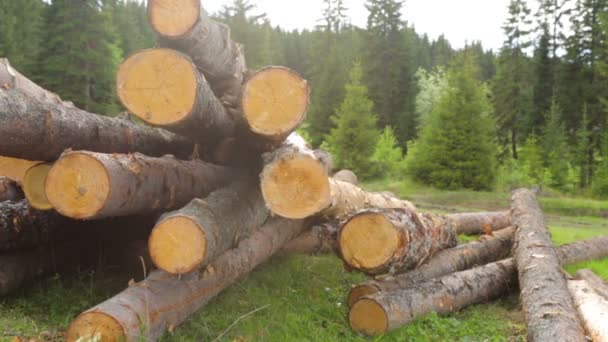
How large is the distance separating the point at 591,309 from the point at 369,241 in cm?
234

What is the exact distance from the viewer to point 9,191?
5.63m

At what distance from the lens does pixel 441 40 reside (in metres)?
73.8

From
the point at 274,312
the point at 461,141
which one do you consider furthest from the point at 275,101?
the point at 461,141

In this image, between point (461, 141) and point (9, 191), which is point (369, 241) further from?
point (461, 141)

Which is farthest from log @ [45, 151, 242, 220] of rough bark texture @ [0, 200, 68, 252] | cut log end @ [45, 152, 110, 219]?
rough bark texture @ [0, 200, 68, 252]

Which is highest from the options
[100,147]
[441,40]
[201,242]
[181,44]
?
[441,40]

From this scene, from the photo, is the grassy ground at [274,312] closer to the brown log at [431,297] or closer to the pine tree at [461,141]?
the brown log at [431,297]

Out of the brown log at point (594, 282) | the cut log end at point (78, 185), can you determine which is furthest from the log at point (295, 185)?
the brown log at point (594, 282)

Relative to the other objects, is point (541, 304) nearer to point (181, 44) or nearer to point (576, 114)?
point (181, 44)

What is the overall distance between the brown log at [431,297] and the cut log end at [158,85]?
2513mm

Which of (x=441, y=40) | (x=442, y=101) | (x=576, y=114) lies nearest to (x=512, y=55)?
(x=576, y=114)

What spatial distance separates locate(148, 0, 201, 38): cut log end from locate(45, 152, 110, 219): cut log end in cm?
123

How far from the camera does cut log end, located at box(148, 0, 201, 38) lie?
4320 mm

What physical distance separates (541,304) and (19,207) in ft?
16.9
